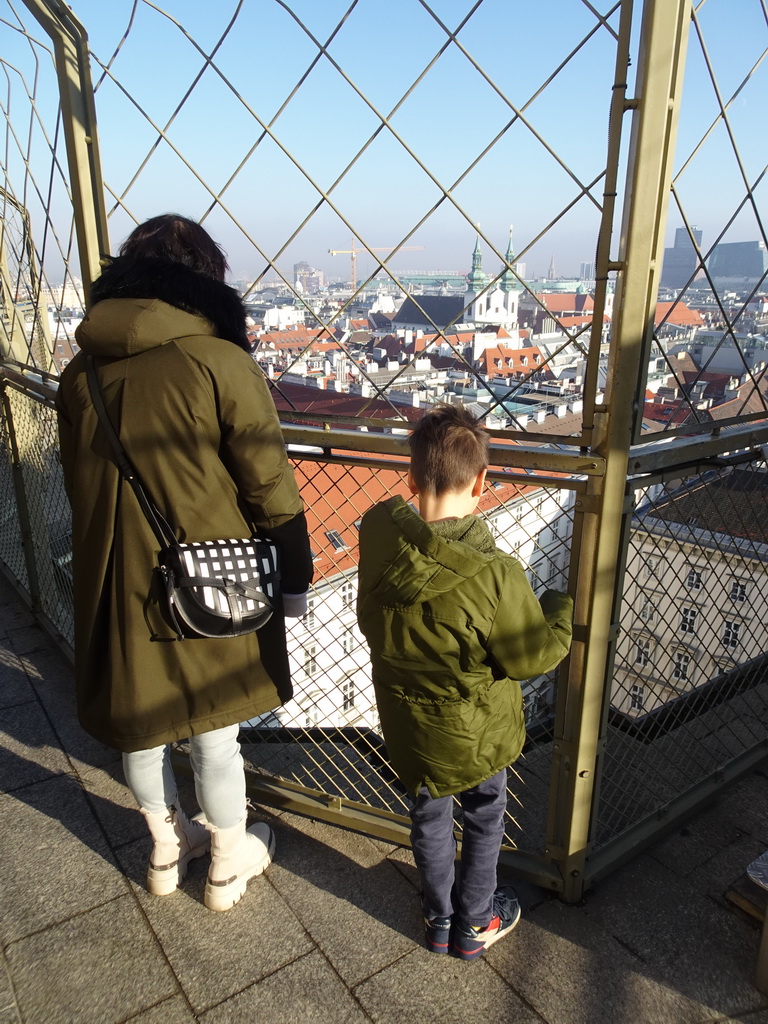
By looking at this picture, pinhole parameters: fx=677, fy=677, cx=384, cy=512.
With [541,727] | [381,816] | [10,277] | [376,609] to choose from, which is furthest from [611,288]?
[10,277]

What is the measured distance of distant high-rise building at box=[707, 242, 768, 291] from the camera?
200cm

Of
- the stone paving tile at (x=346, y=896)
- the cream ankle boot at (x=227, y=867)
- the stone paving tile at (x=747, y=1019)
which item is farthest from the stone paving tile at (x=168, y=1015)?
the stone paving tile at (x=747, y=1019)

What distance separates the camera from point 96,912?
2199 millimetres

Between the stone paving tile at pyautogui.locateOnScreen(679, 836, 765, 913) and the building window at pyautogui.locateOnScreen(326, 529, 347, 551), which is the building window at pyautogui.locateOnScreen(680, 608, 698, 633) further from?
the building window at pyautogui.locateOnScreen(326, 529, 347, 551)

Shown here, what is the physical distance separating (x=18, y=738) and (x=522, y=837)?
227cm

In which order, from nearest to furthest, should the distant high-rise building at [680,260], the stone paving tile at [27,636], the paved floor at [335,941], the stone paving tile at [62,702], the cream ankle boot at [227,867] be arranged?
1. the distant high-rise building at [680,260]
2. the paved floor at [335,941]
3. the cream ankle boot at [227,867]
4. the stone paving tile at [62,702]
5. the stone paving tile at [27,636]

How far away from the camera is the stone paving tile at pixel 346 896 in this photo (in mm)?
2068

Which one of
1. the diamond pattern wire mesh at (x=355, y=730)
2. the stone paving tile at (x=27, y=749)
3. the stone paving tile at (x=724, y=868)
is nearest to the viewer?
the stone paving tile at (x=724, y=868)

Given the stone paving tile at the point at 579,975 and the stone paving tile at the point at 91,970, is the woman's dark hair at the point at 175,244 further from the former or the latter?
the stone paving tile at the point at 579,975

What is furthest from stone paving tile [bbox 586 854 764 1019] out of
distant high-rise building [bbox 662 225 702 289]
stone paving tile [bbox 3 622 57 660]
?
stone paving tile [bbox 3 622 57 660]

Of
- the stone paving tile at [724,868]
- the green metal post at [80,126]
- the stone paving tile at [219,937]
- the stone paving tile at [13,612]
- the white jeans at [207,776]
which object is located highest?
the green metal post at [80,126]

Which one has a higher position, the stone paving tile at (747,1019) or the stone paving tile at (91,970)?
the stone paving tile at (747,1019)

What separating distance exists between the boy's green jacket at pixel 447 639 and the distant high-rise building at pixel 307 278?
1.09 metres

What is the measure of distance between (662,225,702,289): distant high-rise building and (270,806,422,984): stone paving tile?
207 centimetres
